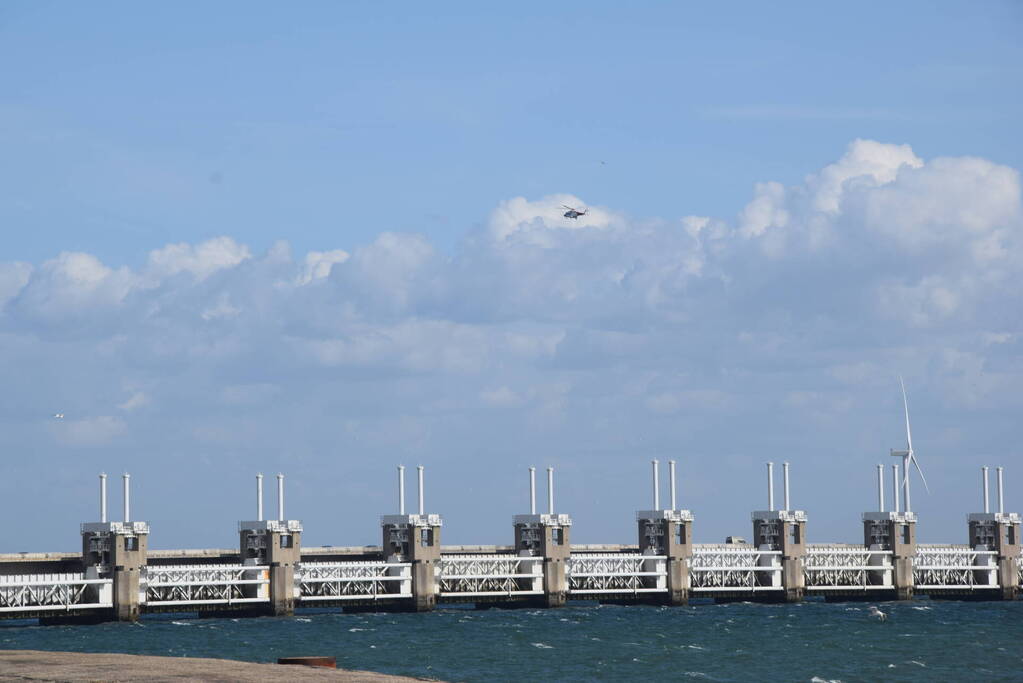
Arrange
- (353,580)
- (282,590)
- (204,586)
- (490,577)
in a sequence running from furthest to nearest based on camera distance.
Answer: (490,577)
(353,580)
(204,586)
(282,590)

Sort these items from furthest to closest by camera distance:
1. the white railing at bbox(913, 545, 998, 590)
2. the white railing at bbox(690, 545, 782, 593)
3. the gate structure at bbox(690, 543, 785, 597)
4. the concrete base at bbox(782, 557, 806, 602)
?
the white railing at bbox(913, 545, 998, 590)
the concrete base at bbox(782, 557, 806, 602)
the white railing at bbox(690, 545, 782, 593)
the gate structure at bbox(690, 543, 785, 597)

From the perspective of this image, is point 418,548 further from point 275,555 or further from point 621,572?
point 621,572

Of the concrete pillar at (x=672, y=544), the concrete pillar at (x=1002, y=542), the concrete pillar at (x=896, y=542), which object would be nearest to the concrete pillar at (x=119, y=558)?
the concrete pillar at (x=672, y=544)

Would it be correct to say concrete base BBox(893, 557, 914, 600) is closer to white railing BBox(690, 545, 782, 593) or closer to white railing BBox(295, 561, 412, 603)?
white railing BBox(690, 545, 782, 593)

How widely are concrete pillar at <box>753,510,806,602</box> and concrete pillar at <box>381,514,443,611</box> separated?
3741cm

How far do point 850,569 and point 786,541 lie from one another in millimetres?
10709

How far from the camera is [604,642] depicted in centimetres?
10119

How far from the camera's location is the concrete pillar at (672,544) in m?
146

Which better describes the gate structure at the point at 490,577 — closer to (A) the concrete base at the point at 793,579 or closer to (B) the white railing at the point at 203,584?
(B) the white railing at the point at 203,584

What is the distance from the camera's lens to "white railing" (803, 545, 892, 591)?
16012cm

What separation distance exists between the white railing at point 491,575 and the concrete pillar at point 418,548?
3032 millimetres

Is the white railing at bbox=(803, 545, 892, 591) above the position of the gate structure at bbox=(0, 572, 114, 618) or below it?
below

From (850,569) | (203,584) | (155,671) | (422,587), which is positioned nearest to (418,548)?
Answer: (422,587)

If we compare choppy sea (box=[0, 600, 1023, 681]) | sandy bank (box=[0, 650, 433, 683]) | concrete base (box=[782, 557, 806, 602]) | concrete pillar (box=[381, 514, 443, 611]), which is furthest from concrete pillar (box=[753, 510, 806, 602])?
sandy bank (box=[0, 650, 433, 683])
